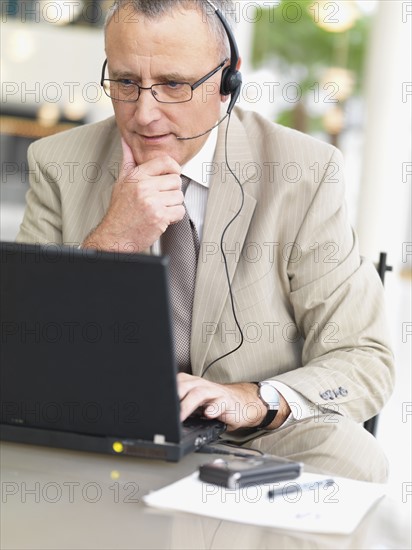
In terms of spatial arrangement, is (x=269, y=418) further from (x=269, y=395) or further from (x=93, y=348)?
(x=93, y=348)

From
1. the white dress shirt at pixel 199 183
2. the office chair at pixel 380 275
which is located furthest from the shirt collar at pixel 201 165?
the office chair at pixel 380 275

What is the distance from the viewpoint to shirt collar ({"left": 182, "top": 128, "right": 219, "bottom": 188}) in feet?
5.99

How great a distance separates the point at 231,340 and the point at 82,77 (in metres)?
5.28

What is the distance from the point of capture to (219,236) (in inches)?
68.7

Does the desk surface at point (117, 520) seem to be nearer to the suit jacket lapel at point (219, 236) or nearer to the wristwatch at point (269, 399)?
the wristwatch at point (269, 399)

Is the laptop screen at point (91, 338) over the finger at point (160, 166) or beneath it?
beneath

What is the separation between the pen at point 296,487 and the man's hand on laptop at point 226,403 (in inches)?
8.8

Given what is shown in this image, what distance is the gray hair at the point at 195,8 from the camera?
168 cm

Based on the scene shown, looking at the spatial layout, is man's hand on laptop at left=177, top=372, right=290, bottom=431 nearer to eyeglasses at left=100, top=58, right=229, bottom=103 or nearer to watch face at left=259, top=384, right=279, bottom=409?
watch face at left=259, top=384, right=279, bottom=409

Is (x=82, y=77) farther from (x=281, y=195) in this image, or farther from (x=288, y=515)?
(x=288, y=515)

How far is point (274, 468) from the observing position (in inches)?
43.5

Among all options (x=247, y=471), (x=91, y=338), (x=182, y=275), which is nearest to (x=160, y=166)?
(x=182, y=275)

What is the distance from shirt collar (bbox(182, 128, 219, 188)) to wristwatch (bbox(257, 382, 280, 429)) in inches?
19.9

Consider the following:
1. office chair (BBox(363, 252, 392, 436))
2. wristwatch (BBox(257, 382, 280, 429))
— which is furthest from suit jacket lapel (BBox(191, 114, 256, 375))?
office chair (BBox(363, 252, 392, 436))
